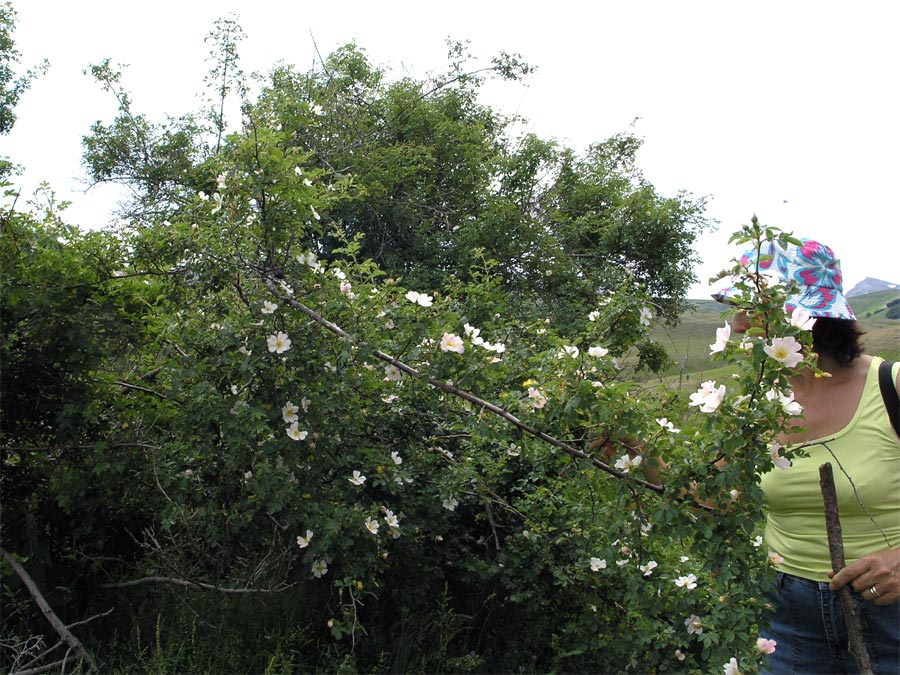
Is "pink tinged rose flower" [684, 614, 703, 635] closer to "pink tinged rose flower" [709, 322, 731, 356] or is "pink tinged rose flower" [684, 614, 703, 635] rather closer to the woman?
the woman

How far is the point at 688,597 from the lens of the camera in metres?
2.19

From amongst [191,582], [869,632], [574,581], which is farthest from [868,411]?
[191,582]

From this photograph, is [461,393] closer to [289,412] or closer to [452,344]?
[452,344]

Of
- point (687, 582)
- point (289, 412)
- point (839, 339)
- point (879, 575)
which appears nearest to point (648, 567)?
point (687, 582)

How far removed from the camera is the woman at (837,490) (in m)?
1.46

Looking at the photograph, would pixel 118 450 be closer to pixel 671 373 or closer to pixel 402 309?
pixel 402 309

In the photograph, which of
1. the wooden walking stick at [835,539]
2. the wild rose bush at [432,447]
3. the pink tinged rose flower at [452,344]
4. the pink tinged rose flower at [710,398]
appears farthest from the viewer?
the pink tinged rose flower at [452,344]

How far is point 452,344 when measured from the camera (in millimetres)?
2143

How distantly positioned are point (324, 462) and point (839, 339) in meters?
1.74

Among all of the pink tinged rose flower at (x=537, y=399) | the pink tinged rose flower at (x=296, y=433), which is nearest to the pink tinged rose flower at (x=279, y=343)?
the pink tinged rose flower at (x=296, y=433)

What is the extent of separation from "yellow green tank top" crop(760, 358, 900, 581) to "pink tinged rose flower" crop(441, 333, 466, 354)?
93 cm

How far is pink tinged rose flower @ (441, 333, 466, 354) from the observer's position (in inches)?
83.9

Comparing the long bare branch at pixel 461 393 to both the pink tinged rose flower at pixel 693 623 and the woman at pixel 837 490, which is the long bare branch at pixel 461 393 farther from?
the pink tinged rose flower at pixel 693 623

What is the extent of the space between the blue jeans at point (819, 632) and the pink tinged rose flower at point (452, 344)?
105 centimetres
